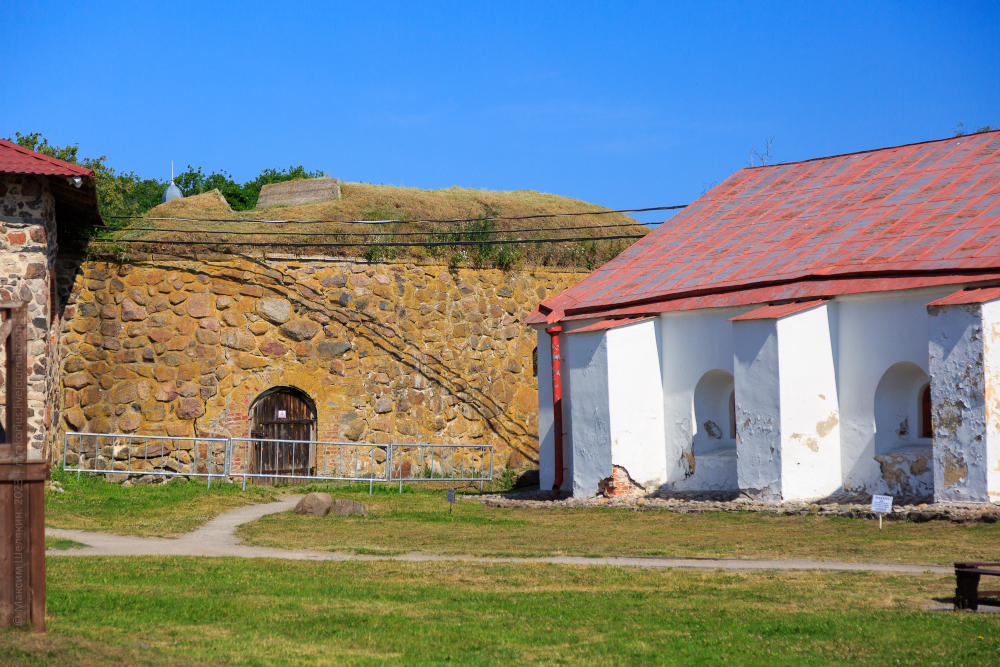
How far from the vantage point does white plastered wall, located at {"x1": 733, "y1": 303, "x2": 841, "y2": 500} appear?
46.3ft

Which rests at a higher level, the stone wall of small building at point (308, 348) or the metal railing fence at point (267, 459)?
the stone wall of small building at point (308, 348)

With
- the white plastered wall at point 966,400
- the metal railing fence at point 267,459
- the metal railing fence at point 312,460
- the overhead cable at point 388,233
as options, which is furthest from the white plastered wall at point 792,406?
the overhead cable at point 388,233

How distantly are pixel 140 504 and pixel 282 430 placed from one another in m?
5.08

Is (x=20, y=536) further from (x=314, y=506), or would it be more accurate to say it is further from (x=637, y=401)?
(x=637, y=401)

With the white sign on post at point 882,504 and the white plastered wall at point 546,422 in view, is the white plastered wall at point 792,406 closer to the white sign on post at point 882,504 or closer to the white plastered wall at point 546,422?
the white sign on post at point 882,504

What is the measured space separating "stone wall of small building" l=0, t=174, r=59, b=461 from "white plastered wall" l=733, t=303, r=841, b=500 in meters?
10.7

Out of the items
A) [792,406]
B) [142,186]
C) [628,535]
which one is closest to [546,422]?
[792,406]

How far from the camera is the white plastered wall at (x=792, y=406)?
14102 millimetres

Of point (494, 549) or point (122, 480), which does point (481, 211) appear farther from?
point (494, 549)

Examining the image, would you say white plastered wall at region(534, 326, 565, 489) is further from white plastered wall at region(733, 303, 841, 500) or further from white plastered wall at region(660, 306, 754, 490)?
white plastered wall at region(733, 303, 841, 500)

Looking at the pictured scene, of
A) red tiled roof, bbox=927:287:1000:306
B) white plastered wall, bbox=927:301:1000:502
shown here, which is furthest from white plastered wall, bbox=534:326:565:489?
red tiled roof, bbox=927:287:1000:306

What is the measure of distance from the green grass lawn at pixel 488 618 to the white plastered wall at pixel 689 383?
20.8ft

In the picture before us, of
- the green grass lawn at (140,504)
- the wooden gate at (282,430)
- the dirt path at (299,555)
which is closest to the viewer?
the dirt path at (299,555)

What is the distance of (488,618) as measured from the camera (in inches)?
305
